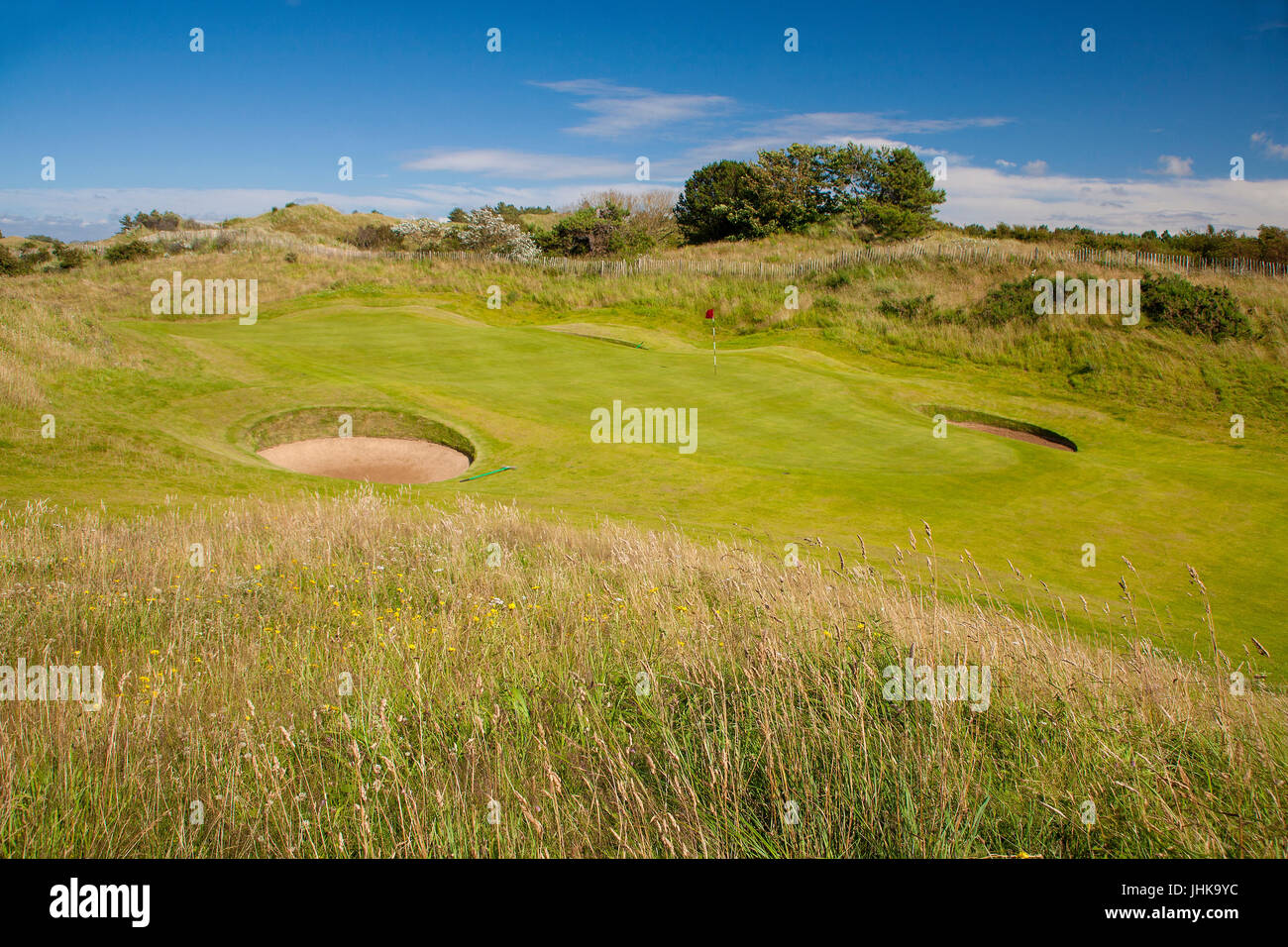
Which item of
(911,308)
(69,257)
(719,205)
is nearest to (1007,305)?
(911,308)

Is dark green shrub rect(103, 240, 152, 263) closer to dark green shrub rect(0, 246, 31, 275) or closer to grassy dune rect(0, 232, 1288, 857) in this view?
dark green shrub rect(0, 246, 31, 275)

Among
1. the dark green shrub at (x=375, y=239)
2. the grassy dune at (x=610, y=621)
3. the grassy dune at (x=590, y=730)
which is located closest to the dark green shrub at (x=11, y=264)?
the dark green shrub at (x=375, y=239)

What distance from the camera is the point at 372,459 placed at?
1388 centimetres

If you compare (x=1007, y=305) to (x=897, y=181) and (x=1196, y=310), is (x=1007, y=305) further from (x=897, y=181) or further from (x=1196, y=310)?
(x=897, y=181)

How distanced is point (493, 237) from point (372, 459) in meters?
36.7

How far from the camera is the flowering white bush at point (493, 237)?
45188 mm

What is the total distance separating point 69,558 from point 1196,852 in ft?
24.4

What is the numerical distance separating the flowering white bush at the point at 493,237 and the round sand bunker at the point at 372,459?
103 feet

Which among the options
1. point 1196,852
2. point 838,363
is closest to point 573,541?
point 1196,852

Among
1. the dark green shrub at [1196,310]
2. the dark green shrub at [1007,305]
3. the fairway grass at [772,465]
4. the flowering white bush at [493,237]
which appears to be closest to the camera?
the fairway grass at [772,465]

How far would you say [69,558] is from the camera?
621 cm

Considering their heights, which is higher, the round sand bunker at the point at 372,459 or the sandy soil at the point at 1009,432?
the sandy soil at the point at 1009,432

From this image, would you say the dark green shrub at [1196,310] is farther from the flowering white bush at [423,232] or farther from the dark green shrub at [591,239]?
the flowering white bush at [423,232]
